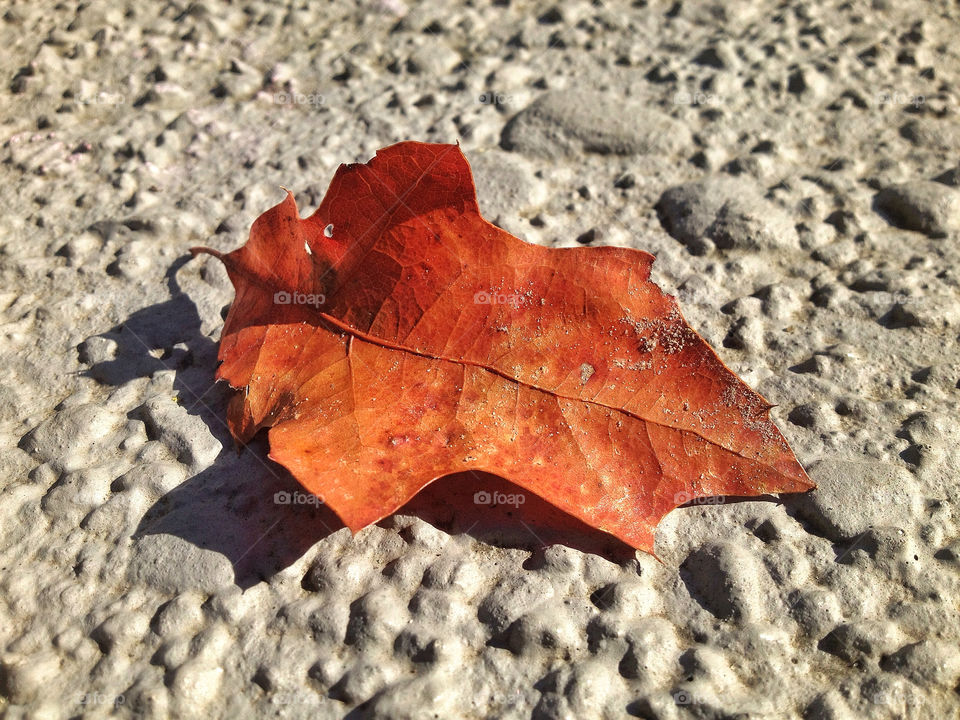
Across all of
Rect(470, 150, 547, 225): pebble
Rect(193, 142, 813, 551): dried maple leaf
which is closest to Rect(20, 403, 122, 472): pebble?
Rect(193, 142, 813, 551): dried maple leaf

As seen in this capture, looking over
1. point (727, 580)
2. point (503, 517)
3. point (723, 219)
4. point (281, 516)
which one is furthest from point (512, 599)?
point (723, 219)

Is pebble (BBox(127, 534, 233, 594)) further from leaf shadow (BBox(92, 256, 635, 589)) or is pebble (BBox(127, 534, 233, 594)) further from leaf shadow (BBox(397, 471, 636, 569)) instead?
leaf shadow (BBox(397, 471, 636, 569))

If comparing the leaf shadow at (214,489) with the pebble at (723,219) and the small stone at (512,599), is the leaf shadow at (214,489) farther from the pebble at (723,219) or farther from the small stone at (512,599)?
the pebble at (723,219)

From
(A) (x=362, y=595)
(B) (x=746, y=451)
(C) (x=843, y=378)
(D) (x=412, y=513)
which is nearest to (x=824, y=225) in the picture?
(C) (x=843, y=378)

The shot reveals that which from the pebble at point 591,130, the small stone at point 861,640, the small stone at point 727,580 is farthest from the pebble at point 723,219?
the small stone at point 861,640

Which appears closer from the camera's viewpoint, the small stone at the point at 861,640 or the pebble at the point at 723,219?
the small stone at the point at 861,640

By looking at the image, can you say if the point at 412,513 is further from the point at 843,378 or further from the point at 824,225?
the point at 824,225
